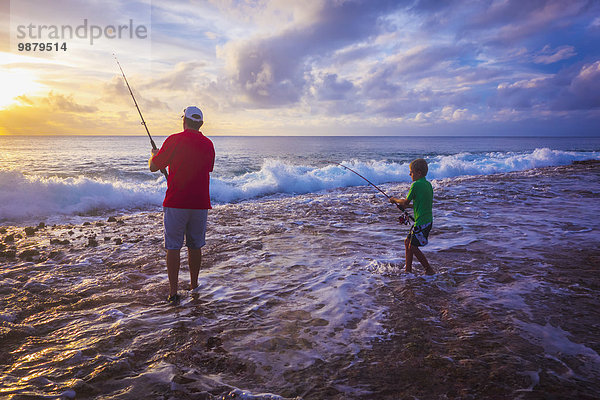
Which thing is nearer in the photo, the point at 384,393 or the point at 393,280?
the point at 384,393

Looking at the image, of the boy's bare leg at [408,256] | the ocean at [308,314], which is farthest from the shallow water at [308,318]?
the boy's bare leg at [408,256]

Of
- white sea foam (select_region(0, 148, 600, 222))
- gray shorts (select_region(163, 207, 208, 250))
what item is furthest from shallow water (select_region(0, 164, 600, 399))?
white sea foam (select_region(0, 148, 600, 222))

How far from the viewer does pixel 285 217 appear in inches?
387

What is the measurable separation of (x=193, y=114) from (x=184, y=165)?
2.24 feet

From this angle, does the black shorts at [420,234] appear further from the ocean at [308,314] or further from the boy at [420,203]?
the ocean at [308,314]

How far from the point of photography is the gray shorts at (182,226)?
4000 millimetres

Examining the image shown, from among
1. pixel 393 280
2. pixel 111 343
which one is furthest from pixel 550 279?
pixel 111 343

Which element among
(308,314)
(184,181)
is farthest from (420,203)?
(184,181)

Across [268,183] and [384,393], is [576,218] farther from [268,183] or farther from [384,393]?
[268,183]

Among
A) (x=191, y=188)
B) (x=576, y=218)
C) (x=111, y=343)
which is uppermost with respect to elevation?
(x=191, y=188)

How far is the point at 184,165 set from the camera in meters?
3.90

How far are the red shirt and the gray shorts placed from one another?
0.11 metres

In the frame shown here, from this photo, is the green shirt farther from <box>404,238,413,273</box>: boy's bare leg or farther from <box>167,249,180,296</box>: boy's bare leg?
<box>167,249,180,296</box>: boy's bare leg

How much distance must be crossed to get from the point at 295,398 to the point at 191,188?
2.63 metres
